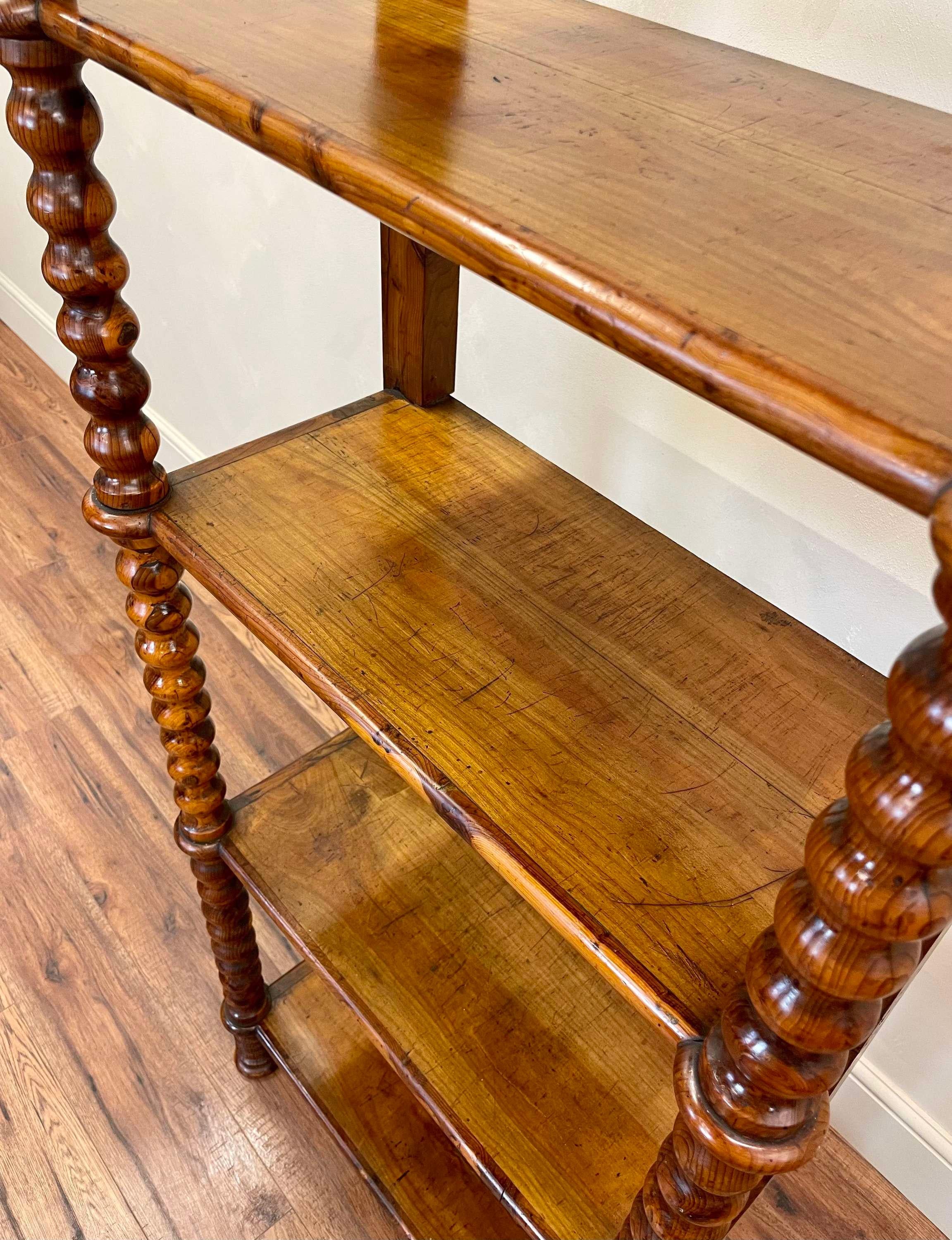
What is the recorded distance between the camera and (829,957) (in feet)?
1.21

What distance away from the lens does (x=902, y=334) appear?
34cm

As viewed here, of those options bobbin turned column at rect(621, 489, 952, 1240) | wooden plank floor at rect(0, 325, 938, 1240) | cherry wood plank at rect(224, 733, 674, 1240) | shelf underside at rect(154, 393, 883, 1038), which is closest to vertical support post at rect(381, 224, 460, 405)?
shelf underside at rect(154, 393, 883, 1038)

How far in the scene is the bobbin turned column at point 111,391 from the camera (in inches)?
23.4

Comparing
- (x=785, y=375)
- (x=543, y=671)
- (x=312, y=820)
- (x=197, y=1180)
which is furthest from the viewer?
(x=197, y=1180)

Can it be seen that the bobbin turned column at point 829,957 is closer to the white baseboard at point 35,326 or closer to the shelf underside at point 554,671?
the shelf underside at point 554,671

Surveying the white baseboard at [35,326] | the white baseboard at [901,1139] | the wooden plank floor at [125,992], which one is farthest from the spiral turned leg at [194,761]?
the white baseboard at [35,326]

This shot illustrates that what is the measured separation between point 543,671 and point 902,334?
35 cm

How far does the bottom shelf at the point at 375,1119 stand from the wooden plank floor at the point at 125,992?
142mm

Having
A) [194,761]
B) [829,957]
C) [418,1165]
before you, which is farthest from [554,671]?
[418,1165]

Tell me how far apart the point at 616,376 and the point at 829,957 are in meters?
0.66

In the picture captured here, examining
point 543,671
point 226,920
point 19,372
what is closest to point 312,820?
point 226,920

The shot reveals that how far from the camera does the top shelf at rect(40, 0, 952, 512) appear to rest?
32 cm

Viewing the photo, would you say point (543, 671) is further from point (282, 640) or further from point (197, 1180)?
point (197, 1180)

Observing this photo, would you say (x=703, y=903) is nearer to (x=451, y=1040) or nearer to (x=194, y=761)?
(x=451, y=1040)
